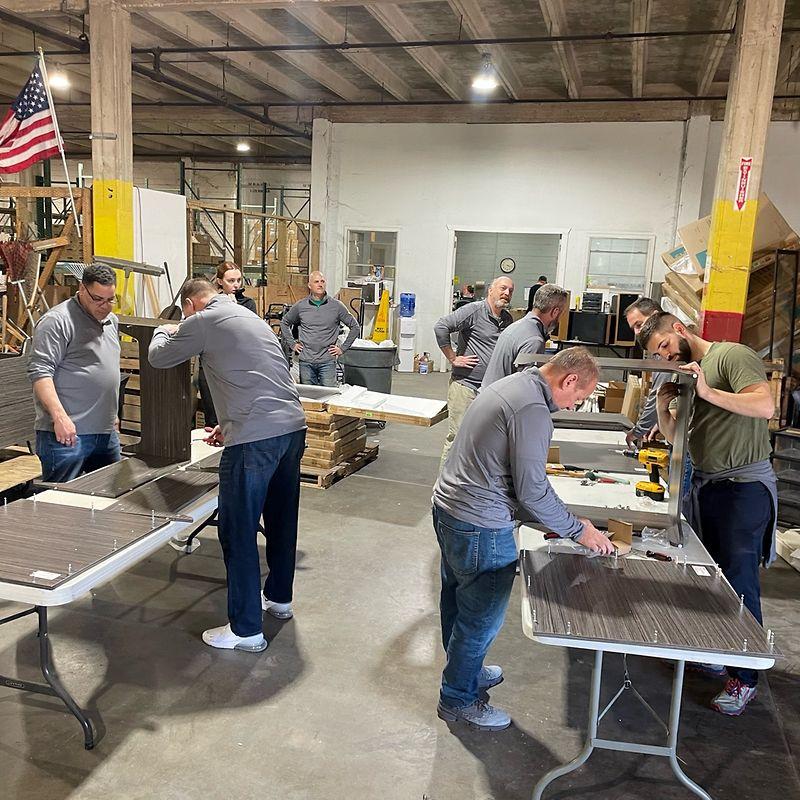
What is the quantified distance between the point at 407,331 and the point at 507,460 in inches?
420

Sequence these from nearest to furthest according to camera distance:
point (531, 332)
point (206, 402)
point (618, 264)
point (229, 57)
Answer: point (531, 332)
point (206, 402)
point (229, 57)
point (618, 264)

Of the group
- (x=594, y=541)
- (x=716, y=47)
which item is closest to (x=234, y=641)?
(x=594, y=541)

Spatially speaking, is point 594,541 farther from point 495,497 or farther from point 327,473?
point 327,473

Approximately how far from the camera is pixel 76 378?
12.4 ft

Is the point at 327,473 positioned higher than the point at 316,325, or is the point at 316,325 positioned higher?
the point at 316,325

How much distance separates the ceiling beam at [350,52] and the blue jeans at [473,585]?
6.30 m

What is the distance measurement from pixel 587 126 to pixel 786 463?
8.07 m

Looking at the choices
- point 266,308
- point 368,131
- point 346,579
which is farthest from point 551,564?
point 368,131

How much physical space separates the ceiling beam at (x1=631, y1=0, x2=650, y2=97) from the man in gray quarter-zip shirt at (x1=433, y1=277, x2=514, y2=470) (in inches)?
178

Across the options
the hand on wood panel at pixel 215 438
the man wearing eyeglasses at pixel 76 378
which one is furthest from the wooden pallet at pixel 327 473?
the man wearing eyeglasses at pixel 76 378

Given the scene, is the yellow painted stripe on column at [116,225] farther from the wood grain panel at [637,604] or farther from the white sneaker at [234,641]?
the wood grain panel at [637,604]

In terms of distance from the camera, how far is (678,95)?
11.8m

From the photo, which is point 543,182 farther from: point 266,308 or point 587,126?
point 266,308

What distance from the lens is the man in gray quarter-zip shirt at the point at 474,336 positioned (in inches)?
226
